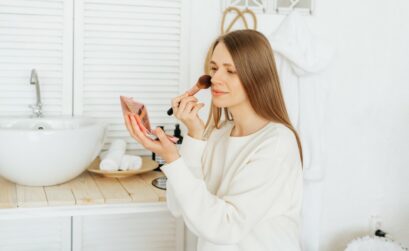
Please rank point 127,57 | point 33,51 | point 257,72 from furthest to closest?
point 127,57 → point 33,51 → point 257,72

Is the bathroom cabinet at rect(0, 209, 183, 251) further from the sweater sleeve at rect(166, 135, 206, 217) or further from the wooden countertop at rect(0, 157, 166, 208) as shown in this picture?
the sweater sleeve at rect(166, 135, 206, 217)

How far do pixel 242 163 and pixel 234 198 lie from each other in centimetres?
12

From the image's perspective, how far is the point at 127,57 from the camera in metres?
2.14

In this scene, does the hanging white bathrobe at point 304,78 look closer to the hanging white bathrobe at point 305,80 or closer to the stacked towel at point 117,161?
the hanging white bathrobe at point 305,80

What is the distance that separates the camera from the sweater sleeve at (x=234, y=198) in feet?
4.06

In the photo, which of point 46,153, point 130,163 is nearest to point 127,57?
point 130,163

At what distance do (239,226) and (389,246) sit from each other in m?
1.22

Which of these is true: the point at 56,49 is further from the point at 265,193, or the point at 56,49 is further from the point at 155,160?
the point at 265,193

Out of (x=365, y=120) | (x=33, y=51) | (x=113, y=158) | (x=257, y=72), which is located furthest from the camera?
(x=365, y=120)

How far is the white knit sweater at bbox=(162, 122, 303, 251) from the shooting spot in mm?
1241

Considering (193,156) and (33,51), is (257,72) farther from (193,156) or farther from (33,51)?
(33,51)

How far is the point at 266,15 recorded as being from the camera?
86.3 inches

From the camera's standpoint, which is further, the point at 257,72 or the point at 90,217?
the point at 90,217

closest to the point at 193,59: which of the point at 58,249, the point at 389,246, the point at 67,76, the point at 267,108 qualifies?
the point at 67,76
